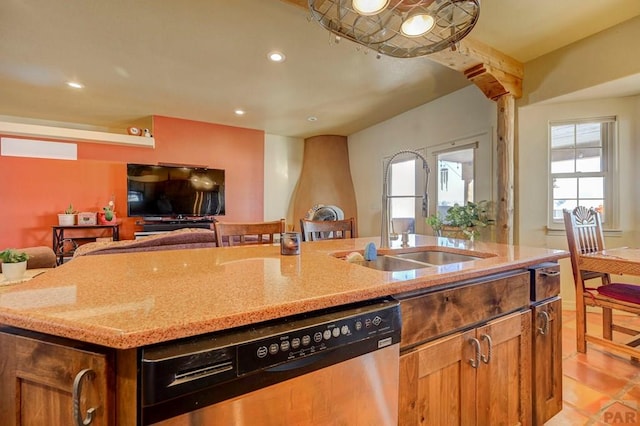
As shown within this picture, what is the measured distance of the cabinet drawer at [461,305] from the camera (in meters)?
0.95

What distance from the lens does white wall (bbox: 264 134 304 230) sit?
6262 millimetres

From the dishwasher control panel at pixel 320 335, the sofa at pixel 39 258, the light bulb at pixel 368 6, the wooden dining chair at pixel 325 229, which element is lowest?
the sofa at pixel 39 258

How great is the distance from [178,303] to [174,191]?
15.5 ft

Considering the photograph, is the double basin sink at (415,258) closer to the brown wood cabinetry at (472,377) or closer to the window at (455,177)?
the brown wood cabinetry at (472,377)

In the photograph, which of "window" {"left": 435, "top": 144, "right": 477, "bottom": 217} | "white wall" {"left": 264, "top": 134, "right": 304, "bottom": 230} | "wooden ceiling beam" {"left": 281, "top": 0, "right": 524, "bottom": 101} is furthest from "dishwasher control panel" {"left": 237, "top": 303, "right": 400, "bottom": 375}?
"white wall" {"left": 264, "top": 134, "right": 304, "bottom": 230}

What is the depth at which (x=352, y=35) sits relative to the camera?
1.62 meters

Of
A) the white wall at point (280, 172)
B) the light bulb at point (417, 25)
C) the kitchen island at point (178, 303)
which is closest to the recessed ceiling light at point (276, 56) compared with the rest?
the light bulb at point (417, 25)

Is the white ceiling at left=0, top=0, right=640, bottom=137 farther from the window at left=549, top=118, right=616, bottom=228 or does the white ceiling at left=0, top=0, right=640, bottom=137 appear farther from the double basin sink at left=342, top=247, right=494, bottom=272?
the double basin sink at left=342, top=247, right=494, bottom=272

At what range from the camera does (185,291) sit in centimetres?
80

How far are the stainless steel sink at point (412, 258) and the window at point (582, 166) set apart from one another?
2.42 metres

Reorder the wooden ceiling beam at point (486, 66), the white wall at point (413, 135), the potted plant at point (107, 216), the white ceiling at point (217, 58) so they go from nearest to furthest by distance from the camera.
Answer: the white ceiling at point (217, 58)
the wooden ceiling beam at point (486, 66)
the white wall at point (413, 135)
the potted plant at point (107, 216)

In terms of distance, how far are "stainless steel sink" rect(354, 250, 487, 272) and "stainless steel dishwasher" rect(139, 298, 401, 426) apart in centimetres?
64

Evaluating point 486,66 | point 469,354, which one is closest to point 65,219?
point 469,354

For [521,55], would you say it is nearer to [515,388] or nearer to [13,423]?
[515,388]
